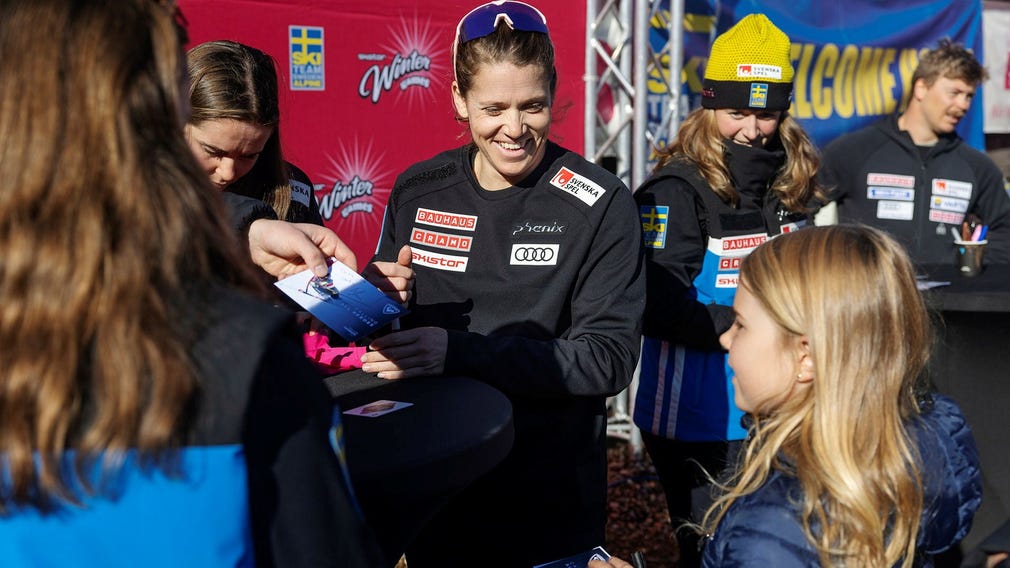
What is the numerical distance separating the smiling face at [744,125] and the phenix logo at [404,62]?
171cm

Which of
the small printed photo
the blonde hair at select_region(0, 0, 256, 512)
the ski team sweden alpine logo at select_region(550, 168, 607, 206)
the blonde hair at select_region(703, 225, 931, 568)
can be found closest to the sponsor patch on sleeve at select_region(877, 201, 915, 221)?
the ski team sweden alpine logo at select_region(550, 168, 607, 206)

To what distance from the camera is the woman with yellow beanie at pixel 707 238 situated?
8.98ft

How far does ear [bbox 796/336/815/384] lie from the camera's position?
60.4 inches

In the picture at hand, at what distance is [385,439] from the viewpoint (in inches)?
57.9

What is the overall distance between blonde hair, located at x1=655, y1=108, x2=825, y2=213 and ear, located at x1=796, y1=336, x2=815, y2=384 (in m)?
1.32

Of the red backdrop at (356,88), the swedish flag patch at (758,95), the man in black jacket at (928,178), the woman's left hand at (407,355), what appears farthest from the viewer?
the man in black jacket at (928,178)

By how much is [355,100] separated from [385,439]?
288 centimetres

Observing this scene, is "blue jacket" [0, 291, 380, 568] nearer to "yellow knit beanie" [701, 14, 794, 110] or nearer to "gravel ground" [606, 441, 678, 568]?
"yellow knit beanie" [701, 14, 794, 110]

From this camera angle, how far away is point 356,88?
161 inches

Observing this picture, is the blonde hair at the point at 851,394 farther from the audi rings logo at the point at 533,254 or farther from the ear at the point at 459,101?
the ear at the point at 459,101

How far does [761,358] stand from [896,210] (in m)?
3.50

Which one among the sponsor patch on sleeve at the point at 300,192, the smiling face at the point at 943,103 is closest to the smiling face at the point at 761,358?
the sponsor patch on sleeve at the point at 300,192

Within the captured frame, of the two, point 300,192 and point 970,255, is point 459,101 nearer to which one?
point 300,192

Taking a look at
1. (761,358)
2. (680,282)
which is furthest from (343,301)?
(680,282)
